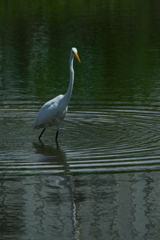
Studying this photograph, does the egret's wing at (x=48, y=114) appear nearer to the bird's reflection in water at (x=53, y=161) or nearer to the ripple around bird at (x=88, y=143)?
the ripple around bird at (x=88, y=143)

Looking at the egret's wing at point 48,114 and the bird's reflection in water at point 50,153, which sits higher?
the egret's wing at point 48,114

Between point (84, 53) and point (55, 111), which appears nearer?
point (55, 111)

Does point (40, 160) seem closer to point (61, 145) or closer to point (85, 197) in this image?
point (61, 145)

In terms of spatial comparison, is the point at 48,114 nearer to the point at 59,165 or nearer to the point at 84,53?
the point at 59,165

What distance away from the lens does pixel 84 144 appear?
43.2 ft

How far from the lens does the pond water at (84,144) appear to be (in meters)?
8.63

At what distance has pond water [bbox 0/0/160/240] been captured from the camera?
8.63m

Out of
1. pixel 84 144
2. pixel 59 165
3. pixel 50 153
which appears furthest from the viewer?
pixel 84 144

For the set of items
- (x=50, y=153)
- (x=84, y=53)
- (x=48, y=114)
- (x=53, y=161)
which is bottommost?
(x=84, y=53)

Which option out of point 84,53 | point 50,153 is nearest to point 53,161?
point 50,153

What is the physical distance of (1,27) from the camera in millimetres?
39906

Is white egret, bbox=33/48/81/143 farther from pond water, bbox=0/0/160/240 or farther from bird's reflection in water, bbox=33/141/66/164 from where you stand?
bird's reflection in water, bbox=33/141/66/164

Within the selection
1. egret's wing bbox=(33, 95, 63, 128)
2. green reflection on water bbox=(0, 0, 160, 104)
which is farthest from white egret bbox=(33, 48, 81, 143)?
green reflection on water bbox=(0, 0, 160, 104)

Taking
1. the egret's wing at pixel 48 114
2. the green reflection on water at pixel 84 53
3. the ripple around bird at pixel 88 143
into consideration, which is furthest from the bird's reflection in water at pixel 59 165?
the green reflection on water at pixel 84 53
